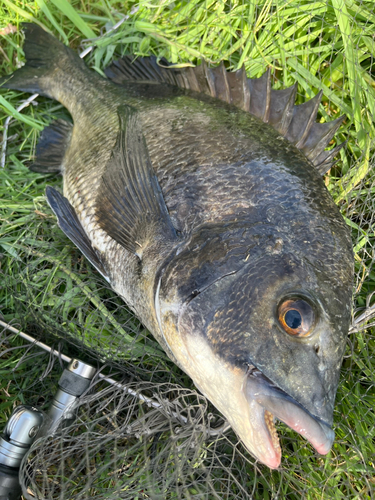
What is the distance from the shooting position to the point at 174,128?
7.54ft

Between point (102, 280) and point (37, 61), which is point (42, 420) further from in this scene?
point (37, 61)

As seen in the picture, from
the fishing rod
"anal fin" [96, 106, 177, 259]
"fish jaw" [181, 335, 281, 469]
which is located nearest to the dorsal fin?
"anal fin" [96, 106, 177, 259]

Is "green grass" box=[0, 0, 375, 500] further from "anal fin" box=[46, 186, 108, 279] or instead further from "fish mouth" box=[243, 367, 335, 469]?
"fish mouth" box=[243, 367, 335, 469]

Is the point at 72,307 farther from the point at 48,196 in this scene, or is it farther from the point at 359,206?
the point at 359,206

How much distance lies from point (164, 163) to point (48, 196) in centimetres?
84

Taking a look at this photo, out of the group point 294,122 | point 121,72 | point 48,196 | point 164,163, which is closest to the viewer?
point 164,163

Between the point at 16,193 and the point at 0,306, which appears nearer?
the point at 0,306

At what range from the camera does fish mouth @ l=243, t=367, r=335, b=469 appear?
142 cm

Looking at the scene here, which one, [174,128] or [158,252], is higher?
[174,128]

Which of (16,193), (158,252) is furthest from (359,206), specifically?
(16,193)

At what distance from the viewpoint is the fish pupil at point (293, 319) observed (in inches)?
59.2

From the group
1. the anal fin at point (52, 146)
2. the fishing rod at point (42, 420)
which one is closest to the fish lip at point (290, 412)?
the fishing rod at point (42, 420)

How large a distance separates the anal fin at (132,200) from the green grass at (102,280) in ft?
2.02

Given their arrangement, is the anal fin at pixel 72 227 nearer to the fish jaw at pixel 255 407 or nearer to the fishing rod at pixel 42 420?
the fishing rod at pixel 42 420
